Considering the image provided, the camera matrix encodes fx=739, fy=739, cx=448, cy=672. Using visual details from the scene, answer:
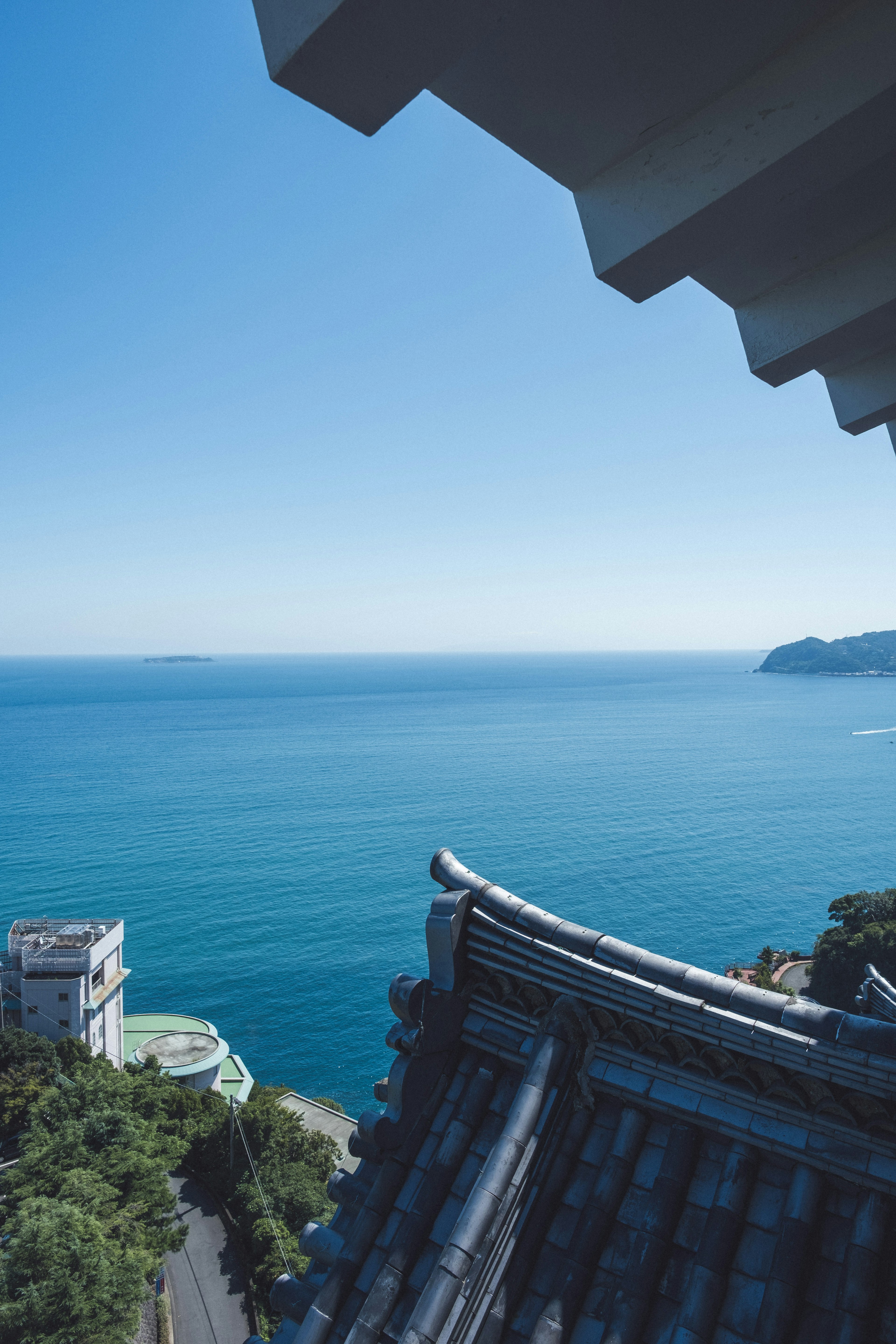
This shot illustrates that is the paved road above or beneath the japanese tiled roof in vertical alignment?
beneath

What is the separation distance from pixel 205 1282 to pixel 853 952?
1451 inches

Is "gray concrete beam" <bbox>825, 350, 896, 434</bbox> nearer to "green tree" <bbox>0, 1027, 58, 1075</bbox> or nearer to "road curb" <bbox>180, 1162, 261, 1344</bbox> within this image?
"road curb" <bbox>180, 1162, 261, 1344</bbox>

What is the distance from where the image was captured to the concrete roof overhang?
7.61 ft

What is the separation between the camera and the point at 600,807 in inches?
3091

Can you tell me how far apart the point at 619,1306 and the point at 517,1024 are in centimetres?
140

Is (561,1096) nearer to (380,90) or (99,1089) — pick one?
(380,90)

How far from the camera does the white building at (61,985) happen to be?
35.3 m

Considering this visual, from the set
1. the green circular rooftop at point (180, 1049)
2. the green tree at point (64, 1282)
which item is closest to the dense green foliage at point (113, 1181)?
the green tree at point (64, 1282)

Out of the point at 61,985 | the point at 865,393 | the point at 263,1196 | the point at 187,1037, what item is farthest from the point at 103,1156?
the point at 865,393

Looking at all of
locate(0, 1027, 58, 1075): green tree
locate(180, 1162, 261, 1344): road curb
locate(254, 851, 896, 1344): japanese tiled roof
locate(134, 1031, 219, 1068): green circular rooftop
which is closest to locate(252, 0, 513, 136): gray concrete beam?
locate(254, 851, 896, 1344): japanese tiled roof

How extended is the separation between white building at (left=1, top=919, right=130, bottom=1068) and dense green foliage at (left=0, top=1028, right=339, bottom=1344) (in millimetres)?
3651

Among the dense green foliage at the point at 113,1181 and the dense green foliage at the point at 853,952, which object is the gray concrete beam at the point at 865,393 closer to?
the dense green foliage at the point at 113,1181

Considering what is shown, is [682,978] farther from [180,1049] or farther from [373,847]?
[373,847]

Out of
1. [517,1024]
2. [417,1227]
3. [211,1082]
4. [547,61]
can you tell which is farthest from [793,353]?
[211,1082]
